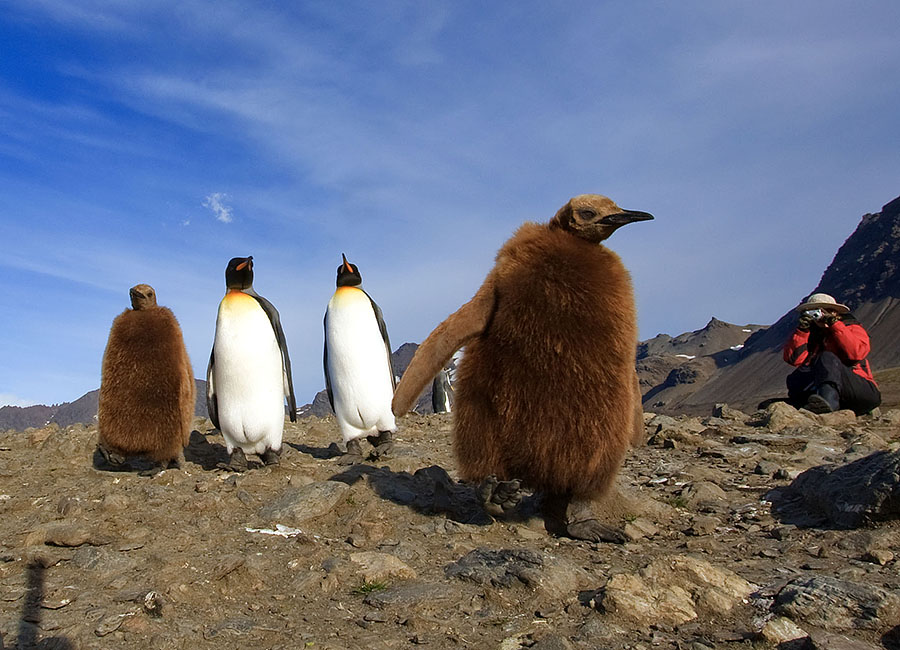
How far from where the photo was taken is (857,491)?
3.76m

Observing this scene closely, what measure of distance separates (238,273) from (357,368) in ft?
5.01

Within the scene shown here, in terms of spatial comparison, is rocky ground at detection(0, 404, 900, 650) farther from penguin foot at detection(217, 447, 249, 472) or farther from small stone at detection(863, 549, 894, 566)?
penguin foot at detection(217, 447, 249, 472)

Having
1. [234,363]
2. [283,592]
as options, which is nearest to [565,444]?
[283,592]

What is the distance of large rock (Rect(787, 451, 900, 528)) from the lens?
11.7 feet

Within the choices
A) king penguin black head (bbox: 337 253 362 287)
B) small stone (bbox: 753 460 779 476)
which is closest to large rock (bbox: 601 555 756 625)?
small stone (bbox: 753 460 779 476)

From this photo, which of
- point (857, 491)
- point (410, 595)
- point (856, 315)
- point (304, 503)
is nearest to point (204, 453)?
point (304, 503)

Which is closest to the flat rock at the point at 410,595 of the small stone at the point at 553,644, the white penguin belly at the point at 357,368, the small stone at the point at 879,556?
the small stone at the point at 553,644

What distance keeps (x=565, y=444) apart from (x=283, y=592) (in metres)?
1.55

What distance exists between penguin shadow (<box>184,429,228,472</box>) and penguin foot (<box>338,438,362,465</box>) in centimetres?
117

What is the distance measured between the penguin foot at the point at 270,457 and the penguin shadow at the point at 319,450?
71 cm

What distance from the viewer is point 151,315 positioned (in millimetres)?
7000

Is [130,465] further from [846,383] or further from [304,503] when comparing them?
[846,383]

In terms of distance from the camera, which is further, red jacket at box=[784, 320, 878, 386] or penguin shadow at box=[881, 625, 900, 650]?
red jacket at box=[784, 320, 878, 386]

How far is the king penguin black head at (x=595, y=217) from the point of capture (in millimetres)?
4121
